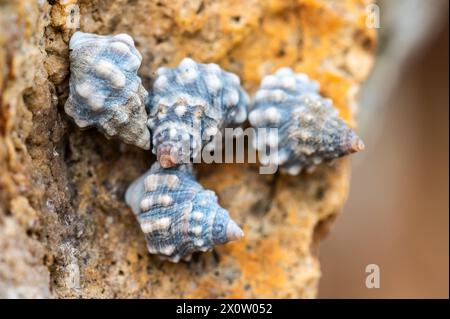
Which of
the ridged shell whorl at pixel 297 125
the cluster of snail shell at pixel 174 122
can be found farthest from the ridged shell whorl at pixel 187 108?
the ridged shell whorl at pixel 297 125

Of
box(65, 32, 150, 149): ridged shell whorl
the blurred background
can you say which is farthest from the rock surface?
the blurred background

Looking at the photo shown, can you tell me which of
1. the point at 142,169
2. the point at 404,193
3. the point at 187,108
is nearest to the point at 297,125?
the point at 187,108

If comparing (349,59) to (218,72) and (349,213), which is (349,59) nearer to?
(218,72)

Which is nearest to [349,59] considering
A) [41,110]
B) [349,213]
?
[41,110]

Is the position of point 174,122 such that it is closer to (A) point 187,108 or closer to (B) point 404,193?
(A) point 187,108

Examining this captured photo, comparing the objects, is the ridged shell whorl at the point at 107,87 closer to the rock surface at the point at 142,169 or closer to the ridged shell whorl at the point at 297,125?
the rock surface at the point at 142,169
